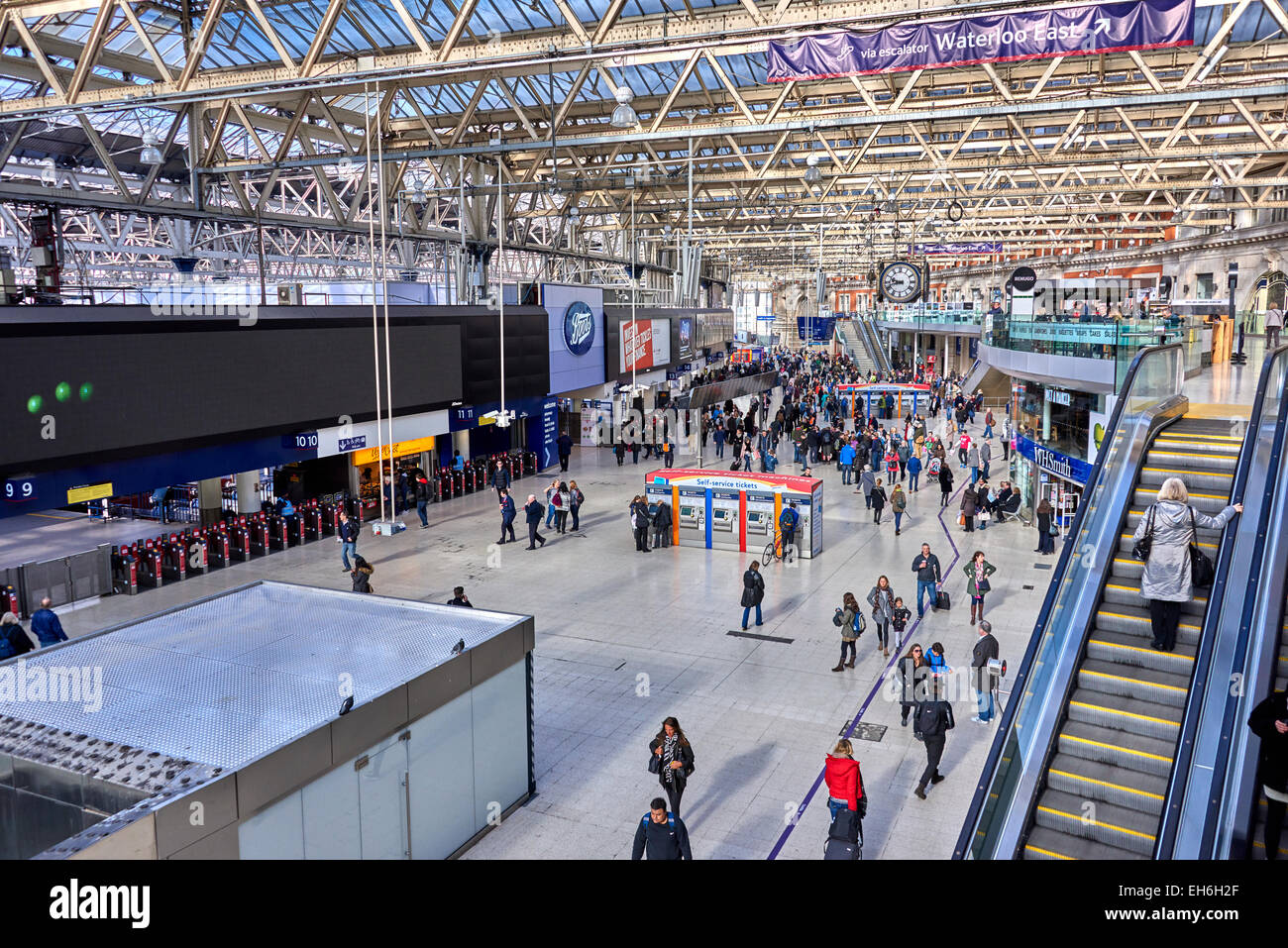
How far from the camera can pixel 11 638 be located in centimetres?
1164

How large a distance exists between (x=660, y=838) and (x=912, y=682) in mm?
5459

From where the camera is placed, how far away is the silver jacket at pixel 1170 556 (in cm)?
731

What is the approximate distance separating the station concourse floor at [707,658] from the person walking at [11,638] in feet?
10.8

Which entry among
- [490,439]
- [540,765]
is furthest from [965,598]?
[490,439]

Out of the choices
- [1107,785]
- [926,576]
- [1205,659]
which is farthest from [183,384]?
[1205,659]

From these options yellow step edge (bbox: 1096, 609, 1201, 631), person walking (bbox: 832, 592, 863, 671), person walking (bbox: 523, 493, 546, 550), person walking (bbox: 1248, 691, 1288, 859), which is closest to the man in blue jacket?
person walking (bbox: 523, 493, 546, 550)

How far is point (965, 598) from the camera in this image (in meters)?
16.5

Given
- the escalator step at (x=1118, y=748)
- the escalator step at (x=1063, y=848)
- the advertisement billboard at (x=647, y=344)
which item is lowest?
the escalator step at (x=1063, y=848)

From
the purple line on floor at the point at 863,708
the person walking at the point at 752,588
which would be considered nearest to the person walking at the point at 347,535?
the person walking at the point at 752,588

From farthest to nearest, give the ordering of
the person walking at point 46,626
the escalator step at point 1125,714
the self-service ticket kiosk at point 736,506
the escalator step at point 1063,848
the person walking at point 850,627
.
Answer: the self-service ticket kiosk at point 736,506 < the person walking at point 850,627 < the person walking at point 46,626 < the escalator step at point 1125,714 < the escalator step at point 1063,848

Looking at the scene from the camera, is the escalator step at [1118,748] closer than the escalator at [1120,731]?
No

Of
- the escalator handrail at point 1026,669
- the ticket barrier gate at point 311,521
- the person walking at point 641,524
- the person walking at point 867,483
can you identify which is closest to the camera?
the escalator handrail at point 1026,669

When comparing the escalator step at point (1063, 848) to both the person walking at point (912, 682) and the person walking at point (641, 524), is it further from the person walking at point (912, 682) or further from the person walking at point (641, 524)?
the person walking at point (641, 524)
